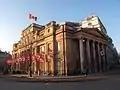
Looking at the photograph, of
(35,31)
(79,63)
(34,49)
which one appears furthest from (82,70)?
(35,31)

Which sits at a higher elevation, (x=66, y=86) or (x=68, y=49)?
(x=68, y=49)

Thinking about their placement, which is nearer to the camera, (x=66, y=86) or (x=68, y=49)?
(x=66, y=86)

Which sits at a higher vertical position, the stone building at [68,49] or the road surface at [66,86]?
the stone building at [68,49]

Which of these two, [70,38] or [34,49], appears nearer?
A: [70,38]

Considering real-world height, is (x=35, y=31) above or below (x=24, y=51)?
above

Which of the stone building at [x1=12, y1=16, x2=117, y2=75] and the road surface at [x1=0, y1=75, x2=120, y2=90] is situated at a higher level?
the stone building at [x1=12, y1=16, x2=117, y2=75]

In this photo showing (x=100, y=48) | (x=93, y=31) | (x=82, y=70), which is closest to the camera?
(x=82, y=70)

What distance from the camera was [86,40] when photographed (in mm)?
58656

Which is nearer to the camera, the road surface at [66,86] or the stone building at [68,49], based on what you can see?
the road surface at [66,86]

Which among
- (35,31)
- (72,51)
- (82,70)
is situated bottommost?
(82,70)

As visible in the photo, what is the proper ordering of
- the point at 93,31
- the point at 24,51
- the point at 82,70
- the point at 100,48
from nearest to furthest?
the point at 82,70
the point at 93,31
the point at 100,48
the point at 24,51

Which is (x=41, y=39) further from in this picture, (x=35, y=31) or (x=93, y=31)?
(x=93, y=31)

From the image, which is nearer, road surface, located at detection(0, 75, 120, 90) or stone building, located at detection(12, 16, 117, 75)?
road surface, located at detection(0, 75, 120, 90)

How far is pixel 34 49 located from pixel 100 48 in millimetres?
23412
